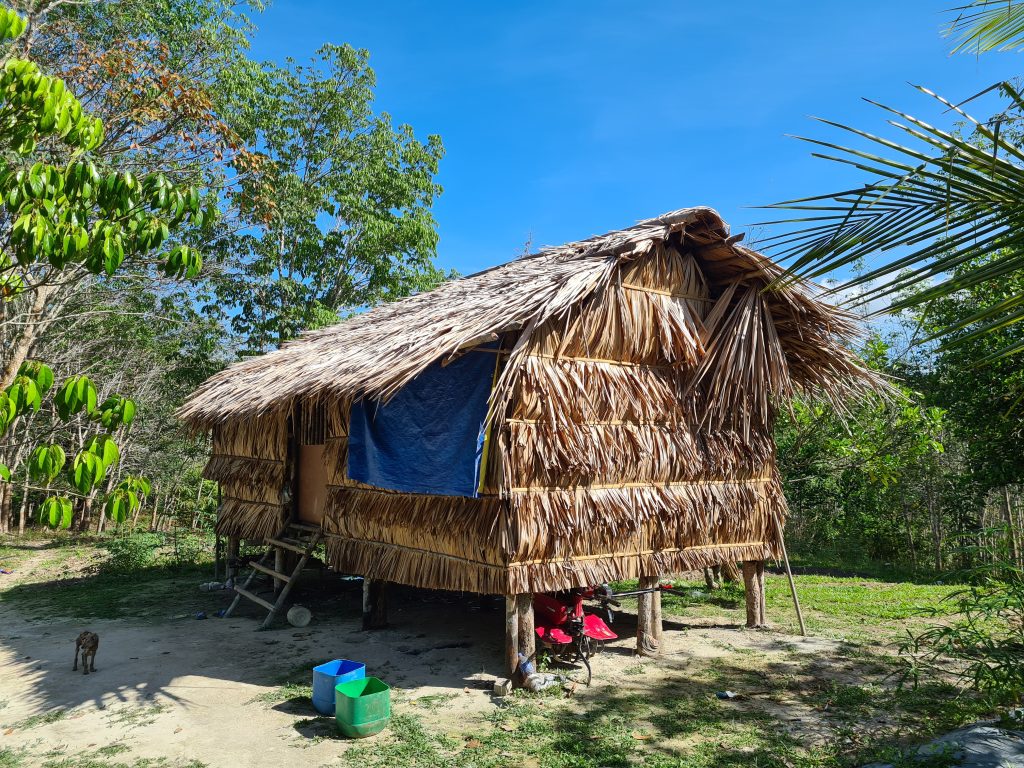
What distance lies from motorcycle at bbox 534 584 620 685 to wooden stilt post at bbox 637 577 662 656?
1.46 ft

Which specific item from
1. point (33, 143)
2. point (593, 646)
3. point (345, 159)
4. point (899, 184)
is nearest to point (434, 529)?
point (593, 646)

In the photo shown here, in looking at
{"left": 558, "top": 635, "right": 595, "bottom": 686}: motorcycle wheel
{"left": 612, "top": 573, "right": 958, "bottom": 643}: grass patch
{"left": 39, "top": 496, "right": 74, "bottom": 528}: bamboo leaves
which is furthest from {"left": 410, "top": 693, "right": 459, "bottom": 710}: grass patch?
{"left": 612, "top": 573, "right": 958, "bottom": 643}: grass patch

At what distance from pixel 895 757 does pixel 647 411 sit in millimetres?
3646

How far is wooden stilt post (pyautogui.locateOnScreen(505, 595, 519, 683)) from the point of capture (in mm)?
6086

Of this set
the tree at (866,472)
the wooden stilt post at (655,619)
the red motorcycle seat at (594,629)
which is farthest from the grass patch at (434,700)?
the tree at (866,472)

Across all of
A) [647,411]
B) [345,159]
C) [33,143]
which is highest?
[345,159]

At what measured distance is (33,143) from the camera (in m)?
2.97

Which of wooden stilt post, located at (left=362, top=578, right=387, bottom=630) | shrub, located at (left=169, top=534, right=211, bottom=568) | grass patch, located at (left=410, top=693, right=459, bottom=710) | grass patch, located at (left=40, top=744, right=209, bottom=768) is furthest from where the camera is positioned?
shrub, located at (left=169, top=534, right=211, bottom=568)

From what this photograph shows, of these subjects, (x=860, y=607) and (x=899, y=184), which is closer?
(x=899, y=184)

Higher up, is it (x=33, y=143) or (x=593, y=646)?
(x=33, y=143)

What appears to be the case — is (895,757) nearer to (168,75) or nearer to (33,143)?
(33,143)

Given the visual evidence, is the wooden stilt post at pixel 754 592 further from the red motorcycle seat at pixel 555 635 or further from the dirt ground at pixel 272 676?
the red motorcycle seat at pixel 555 635

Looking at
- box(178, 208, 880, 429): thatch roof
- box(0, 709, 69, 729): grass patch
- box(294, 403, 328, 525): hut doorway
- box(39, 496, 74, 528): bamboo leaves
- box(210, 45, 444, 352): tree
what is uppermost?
box(210, 45, 444, 352): tree

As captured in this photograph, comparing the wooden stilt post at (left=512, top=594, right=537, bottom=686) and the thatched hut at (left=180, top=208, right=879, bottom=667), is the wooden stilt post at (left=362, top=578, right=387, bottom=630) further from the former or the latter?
the wooden stilt post at (left=512, top=594, right=537, bottom=686)
